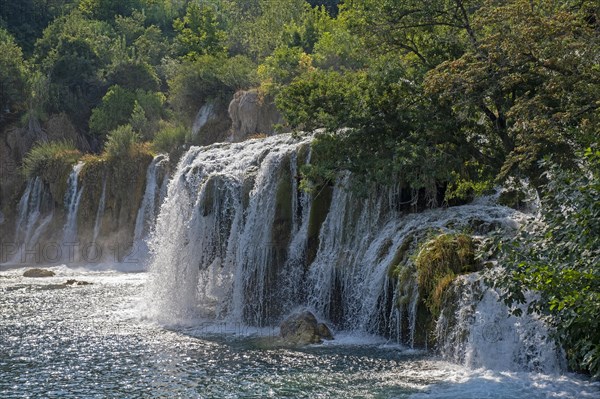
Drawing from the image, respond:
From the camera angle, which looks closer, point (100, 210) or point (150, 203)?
point (150, 203)

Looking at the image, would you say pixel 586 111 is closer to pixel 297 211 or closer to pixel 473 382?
pixel 473 382

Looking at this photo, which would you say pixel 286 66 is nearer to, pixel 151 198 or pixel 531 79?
pixel 151 198

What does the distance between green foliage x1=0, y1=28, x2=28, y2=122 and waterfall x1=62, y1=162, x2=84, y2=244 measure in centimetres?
1102

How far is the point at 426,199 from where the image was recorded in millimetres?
18875

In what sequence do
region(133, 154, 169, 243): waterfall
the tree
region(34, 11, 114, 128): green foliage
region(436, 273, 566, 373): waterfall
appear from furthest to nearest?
region(34, 11, 114, 128): green foliage, region(133, 154, 169, 243): waterfall, the tree, region(436, 273, 566, 373): waterfall

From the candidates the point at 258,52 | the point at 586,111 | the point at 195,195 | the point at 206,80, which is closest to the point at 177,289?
the point at 195,195

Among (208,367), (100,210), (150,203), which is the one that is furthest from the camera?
(100,210)

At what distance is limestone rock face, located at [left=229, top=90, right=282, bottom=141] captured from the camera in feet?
110

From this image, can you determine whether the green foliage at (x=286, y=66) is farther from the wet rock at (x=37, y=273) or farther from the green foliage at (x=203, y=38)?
the green foliage at (x=203, y=38)

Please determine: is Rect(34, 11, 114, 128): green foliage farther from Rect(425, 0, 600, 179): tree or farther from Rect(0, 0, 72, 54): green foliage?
Rect(425, 0, 600, 179): tree

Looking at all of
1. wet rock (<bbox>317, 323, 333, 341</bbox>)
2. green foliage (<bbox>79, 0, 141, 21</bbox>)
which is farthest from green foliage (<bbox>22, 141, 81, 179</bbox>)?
green foliage (<bbox>79, 0, 141, 21</bbox>)

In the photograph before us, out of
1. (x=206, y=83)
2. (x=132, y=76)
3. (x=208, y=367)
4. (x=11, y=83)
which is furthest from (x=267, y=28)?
(x=208, y=367)

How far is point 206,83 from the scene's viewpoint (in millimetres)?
38656

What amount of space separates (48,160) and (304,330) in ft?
69.5
